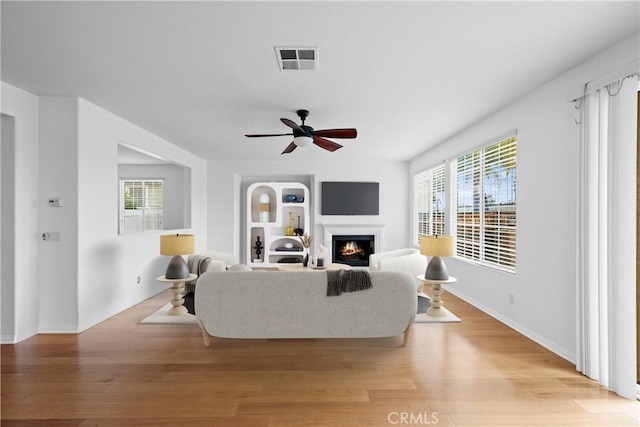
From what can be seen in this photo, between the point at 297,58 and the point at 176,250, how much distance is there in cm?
262

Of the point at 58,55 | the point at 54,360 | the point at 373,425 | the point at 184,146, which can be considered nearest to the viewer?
the point at 373,425

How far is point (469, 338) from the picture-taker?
3359mm

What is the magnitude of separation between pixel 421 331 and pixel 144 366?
8.77 ft

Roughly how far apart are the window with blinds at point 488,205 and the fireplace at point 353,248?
2.58 meters

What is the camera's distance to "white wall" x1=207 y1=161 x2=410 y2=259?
7.37 metres

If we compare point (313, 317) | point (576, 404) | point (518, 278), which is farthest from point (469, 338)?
point (313, 317)

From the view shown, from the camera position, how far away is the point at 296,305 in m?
2.96

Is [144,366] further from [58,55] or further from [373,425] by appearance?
[58,55]

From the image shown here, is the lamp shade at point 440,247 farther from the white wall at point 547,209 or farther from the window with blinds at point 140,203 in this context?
the window with blinds at point 140,203

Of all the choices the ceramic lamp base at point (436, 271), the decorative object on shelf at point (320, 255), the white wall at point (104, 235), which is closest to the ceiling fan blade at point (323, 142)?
the decorative object on shelf at point (320, 255)

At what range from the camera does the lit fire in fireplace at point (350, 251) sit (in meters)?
7.58

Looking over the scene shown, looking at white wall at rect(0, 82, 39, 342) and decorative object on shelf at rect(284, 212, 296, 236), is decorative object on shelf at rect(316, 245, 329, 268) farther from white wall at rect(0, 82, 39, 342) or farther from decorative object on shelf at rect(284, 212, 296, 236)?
white wall at rect(0, 82, 39, 342)

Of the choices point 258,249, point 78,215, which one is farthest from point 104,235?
point 258,249

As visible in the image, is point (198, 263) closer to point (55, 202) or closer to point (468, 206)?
point (55, 202)
